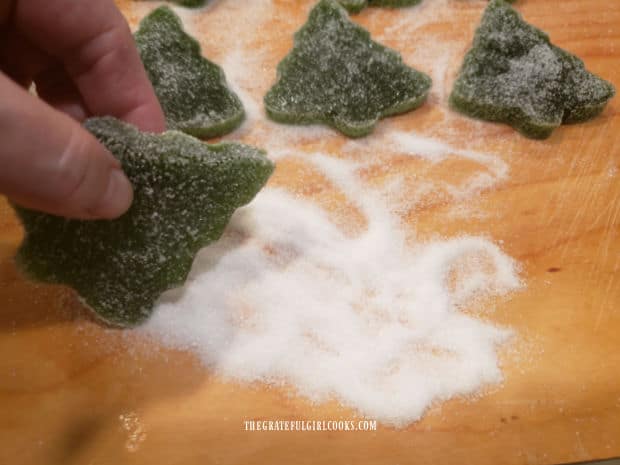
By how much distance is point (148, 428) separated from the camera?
986mm

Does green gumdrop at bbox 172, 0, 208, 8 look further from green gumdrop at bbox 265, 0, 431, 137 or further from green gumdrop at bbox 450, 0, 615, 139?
green gumdrop at bbox 450, 0, 615, 139

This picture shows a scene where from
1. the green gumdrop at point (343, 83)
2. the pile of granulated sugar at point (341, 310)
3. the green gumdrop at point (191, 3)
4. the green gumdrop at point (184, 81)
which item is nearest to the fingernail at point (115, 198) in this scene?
the pile of granulated sugar at point (341, 310)

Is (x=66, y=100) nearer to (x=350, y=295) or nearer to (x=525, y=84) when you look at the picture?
(x=350, y=295)

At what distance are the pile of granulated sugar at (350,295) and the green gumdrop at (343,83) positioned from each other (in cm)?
5

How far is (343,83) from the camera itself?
1334 mm

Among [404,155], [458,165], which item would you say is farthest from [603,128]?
[404,155]

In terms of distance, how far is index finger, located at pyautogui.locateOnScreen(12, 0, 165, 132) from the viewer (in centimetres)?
106

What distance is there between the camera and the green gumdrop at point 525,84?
1337mm

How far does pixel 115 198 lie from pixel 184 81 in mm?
508

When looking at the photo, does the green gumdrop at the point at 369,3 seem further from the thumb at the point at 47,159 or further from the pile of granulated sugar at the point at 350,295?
the thumb at the point at 47,159

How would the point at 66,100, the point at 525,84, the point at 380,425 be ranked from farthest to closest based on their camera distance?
1. the point at 525,84
2. the point at 66,100
3. the point at 380,425

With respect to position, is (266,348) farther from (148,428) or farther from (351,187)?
(351,187)

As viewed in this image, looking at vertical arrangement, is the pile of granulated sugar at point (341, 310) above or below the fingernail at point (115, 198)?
below

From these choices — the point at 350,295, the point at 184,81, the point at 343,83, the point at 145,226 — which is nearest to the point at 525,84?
the point at 343,83
